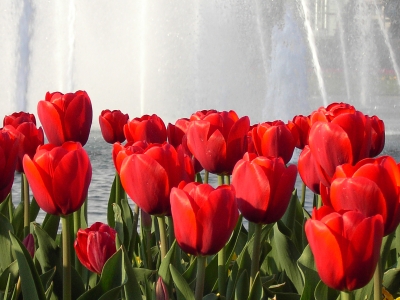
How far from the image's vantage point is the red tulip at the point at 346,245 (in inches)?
38.3

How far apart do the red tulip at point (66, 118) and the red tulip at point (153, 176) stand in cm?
44

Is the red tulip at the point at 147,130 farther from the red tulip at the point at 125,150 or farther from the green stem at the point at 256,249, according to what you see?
the green stem at the point at 256,249

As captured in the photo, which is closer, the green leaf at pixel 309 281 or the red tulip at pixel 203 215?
the red tulip at pixel 203 215

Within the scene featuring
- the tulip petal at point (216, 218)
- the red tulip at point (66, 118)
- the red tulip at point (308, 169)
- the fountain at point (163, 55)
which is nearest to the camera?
the tulip petal at point (216, 218)

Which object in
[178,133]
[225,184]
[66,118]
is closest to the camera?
[225,184]

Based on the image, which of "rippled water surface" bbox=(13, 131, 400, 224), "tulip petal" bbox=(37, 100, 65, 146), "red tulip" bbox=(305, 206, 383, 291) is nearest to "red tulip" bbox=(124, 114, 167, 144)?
"tulip petal" bbox=(37, 100, 65, 146)

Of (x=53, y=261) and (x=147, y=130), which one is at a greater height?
(x=147, y=130)

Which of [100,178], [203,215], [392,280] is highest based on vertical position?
[203,215]

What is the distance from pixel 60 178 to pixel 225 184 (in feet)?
0.91

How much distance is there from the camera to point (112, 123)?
2.05 m

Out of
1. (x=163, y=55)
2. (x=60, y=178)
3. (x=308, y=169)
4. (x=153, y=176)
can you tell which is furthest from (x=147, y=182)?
→ (x=163, y=55)

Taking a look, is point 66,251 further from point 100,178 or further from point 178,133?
point 100,178

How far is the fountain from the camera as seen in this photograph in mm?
11820

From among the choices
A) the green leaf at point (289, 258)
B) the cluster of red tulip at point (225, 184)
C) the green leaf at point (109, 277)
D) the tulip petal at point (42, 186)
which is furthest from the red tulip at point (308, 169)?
the tulip petal at point (42, 186)
